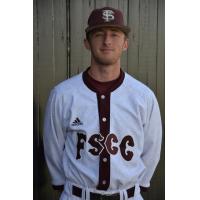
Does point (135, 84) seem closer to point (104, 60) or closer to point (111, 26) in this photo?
point (104, 60)

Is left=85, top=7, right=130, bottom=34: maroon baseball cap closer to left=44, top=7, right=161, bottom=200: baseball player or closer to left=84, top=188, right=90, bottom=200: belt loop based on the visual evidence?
left=44, top=7, right=161, bottom=200: baseball player

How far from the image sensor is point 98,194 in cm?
196

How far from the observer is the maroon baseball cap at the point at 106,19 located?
1.98 metres

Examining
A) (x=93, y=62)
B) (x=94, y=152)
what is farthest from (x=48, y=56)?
(x=94, y=152)

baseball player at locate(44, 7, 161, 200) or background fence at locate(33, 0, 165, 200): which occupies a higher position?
background fence at locate(33, 0, 165, 200)

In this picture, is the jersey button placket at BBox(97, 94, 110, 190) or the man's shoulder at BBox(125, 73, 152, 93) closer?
the jersey button placket at BBox(97, 94, 110, 190)

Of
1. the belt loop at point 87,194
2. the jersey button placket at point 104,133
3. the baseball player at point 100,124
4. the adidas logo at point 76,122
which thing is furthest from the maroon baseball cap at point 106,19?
the belt loop at point 87,194

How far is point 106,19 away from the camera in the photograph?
198cm

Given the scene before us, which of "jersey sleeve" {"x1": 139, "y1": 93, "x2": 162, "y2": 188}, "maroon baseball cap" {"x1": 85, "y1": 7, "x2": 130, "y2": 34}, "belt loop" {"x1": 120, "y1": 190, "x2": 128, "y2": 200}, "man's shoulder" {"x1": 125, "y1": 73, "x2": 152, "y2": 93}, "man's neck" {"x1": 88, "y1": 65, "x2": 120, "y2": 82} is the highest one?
"maroon baseball cap" {"x1": 85, "y1": 7, "x2": 130, "y2": 34}

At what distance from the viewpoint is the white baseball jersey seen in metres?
1.95

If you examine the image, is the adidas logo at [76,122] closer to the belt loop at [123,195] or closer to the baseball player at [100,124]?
the baseball player at [100,124]

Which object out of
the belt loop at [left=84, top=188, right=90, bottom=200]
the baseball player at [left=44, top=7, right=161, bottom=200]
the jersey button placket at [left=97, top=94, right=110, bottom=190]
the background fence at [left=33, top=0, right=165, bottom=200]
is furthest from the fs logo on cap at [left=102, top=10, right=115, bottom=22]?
the belt loop at [left=84, top=188, right=90, bottom=200]

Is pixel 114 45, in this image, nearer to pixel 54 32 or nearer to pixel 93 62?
pixel 93 62

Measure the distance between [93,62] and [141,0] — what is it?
438 mm
